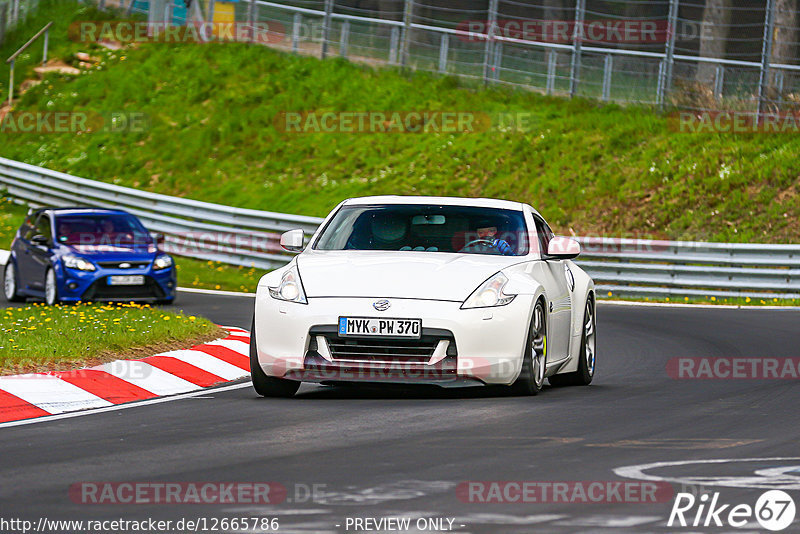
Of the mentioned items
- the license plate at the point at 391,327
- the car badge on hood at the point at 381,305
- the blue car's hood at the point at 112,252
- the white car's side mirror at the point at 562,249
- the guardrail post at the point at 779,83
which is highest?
the guardrail post at the point at 779,83

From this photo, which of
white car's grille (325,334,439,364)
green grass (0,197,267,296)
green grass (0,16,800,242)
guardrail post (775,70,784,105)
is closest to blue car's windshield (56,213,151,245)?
green grass (0,197,267,296)

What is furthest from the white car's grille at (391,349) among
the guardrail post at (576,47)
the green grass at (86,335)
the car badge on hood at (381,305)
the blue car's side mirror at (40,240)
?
the guardrail post at (576,47)

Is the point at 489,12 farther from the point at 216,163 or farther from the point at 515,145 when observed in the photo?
the point at 216,163

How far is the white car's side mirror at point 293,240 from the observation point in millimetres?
11492

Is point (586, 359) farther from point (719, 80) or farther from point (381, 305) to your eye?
point (719, 80)

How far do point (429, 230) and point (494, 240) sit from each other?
0.51 meters

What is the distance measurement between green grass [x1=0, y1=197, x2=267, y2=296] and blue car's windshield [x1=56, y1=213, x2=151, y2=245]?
9.76 feet

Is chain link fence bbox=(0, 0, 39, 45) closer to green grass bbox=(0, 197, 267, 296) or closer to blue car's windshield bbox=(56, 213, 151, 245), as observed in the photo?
green grass bbox=(0, 197, 267, 296)

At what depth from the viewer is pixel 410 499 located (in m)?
6.75

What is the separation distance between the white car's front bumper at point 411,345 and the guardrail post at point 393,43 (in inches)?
1090

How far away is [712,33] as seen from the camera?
3312 centimetres

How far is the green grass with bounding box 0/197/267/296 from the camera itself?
25969 mm

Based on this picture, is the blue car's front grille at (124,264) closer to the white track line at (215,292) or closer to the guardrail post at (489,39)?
the white track line at (215,292)

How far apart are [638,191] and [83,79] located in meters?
17.8
